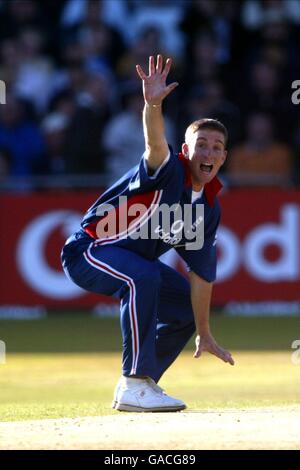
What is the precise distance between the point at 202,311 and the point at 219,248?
669 centimetres

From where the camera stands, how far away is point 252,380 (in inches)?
422

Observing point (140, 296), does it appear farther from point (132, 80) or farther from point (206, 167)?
point (132, 80)

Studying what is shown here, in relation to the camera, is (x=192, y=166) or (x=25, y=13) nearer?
(x=192, y=166)

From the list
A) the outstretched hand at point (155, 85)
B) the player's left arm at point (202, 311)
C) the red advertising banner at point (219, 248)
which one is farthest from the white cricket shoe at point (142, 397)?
the red advertising banner at point (219, 248)

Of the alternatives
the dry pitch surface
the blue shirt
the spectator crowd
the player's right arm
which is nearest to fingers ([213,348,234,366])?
the dry pitch surface

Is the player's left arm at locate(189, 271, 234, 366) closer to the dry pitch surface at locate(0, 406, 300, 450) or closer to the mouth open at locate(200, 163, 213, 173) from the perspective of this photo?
the dry pitch surface at locate(0, 406, 300, 450)

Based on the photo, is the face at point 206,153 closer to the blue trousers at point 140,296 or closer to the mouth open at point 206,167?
the mouth open at point 206,167

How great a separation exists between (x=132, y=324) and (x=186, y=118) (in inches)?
316

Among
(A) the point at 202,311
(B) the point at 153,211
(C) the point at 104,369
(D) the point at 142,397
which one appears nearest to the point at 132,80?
(C) the point at 104,369

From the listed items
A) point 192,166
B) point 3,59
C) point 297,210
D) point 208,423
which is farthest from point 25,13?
point 208,423

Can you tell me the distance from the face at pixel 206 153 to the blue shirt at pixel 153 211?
0.07m

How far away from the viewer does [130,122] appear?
49.5 feet

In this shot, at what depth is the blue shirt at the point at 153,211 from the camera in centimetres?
734
